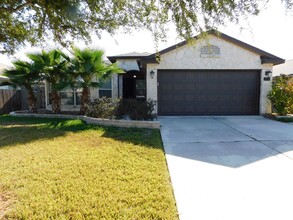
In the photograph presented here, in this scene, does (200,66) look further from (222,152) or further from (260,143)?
(222,152)

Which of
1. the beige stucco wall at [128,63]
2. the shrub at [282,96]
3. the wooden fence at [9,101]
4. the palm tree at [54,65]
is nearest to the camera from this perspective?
the palm tree at [54,65]

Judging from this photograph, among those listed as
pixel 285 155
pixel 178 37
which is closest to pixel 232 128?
pixel 285 155

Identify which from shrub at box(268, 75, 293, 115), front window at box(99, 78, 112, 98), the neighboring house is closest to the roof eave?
shrub at box(268, 75, 293, 115)

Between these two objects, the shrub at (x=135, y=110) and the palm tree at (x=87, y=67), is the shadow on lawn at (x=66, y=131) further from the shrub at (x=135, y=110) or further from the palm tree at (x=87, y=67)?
the palm tree at (x=87, y=67)

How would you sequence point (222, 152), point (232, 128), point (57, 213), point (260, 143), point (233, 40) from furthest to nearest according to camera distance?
point (233, 40) < point (232, 128) < point (260, 143) < point (222, 152) < point (57, 213)

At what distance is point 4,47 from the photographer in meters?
5.97

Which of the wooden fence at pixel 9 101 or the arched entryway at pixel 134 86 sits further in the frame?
the arched entryway at pixel 134 86

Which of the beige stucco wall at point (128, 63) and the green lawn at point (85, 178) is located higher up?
the beige stucco wall at point (128, 63)

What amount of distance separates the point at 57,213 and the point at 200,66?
10591mm

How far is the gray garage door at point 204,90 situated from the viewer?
12094mm

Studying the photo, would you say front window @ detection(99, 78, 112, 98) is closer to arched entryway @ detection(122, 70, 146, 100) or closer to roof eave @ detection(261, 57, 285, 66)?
arched entryway @ detection(122, 70, 146, 100)

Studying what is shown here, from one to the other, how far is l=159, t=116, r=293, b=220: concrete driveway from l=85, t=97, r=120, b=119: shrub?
3.14m

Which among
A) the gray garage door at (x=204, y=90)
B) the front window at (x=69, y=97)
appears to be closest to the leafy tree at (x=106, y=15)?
the gray garage door at (x=204, y=90)

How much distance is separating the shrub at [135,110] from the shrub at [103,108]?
0.26 metres
